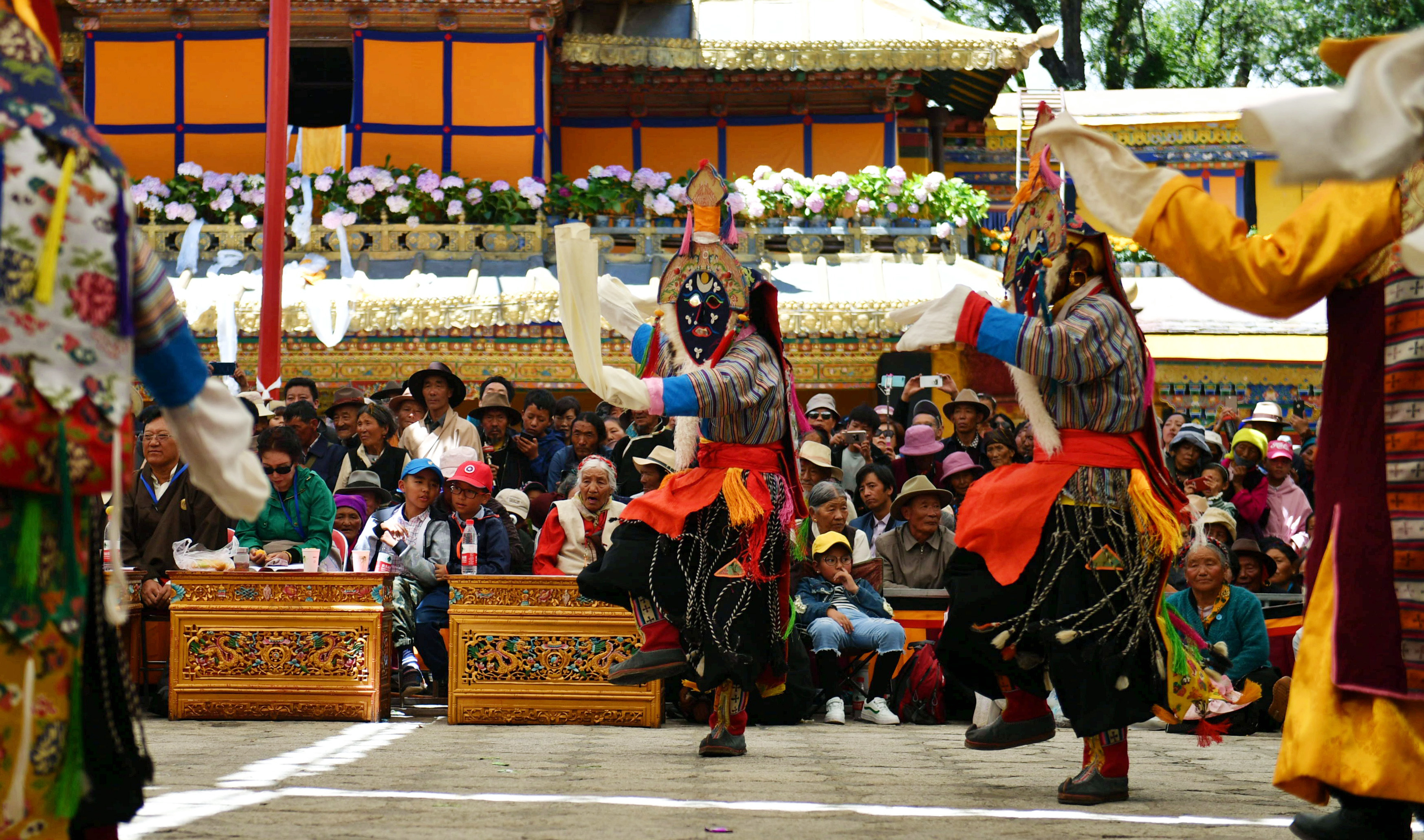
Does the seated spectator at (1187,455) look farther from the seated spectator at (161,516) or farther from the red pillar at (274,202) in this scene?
the red pillar at (274,202)

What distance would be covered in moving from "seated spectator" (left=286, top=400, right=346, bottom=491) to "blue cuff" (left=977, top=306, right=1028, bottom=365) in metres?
5.90

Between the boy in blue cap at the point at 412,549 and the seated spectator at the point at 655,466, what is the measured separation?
3.61 ft

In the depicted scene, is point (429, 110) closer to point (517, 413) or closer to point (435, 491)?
Result: point (517, 413)

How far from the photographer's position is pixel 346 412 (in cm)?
1116

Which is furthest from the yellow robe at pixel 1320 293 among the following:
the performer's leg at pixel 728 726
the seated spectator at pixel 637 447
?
the seated spectator at pixel 637 447

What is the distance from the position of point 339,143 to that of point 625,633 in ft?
40.3

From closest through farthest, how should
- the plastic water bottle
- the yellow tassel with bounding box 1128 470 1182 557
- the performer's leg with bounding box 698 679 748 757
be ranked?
1. the yellow tassel with bounding box 1128 470 1182 557
2. the performer's leg with bounding box 698 679 748 757
3. the plastic water bottle

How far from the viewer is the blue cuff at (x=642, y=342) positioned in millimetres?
6584

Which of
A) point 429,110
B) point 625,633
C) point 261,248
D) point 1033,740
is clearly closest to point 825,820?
point 1033,740

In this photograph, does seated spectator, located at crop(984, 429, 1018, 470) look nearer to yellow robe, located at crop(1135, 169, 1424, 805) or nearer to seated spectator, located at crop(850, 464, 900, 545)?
seated spectator, located at crop(850, 464, 900, 545)

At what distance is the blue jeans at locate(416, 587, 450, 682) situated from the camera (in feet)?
28.6

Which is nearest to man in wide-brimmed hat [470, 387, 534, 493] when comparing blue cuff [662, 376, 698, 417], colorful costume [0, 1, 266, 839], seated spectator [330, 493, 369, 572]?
seated spectator [330, 493, 369, 572]

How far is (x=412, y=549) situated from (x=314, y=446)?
1.73 meters

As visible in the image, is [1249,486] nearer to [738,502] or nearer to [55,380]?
[738,502]
